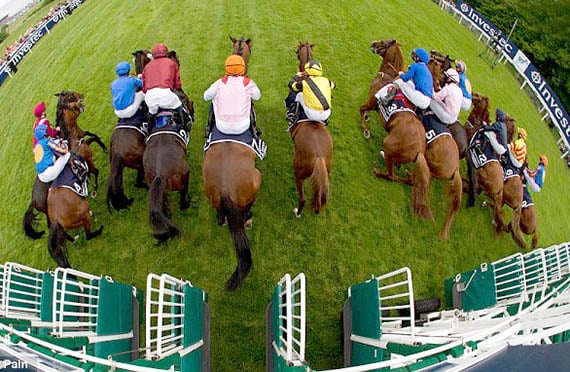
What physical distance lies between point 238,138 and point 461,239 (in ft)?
12.2

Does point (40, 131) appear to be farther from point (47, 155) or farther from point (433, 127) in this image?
point (433, 127)

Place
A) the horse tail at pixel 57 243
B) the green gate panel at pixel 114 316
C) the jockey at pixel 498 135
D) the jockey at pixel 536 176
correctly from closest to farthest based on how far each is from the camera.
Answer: the green gate panel at pixel 114 316 < the horse tail at pixel 57 243 < the jockey at pixel 498 135 < the jockey at pixel 536 176

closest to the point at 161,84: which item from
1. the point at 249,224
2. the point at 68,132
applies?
the point at 68,132

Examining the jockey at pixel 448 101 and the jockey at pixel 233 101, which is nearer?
the jockey at pixel 233 101

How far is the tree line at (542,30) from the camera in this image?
36.0ft

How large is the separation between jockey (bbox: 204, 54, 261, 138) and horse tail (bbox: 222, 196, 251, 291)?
2.73ft

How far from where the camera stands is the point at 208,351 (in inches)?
163

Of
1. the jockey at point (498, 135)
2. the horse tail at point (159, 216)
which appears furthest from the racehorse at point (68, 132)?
the jockey at point (498, 135)

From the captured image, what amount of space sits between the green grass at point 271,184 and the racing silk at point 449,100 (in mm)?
1232

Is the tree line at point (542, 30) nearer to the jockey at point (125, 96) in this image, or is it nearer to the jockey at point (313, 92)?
the jockey at point (313, 92)

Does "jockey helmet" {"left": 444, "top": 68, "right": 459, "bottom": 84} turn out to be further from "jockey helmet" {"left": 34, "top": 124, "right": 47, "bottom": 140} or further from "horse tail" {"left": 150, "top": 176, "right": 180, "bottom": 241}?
"jockey helmet" {"left": 34, "top": 124, "right": 47, "bottom": 140}

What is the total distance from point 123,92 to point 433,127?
13.3 feet

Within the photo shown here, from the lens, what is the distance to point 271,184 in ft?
17.3

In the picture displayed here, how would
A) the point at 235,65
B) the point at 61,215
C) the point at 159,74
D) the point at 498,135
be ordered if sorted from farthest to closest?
the point at 498,135
the point at 159,74
the point at 61,215
the point at 235,65
